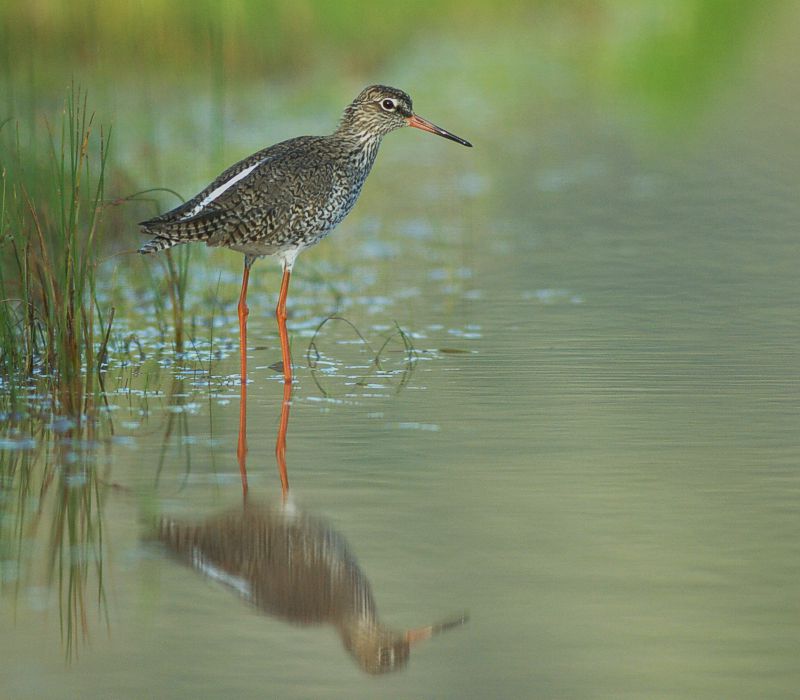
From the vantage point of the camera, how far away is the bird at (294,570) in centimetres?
470

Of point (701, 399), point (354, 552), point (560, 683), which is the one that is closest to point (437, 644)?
point (560, 683)

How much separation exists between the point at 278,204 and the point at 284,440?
212cm

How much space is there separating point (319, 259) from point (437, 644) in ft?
26.0

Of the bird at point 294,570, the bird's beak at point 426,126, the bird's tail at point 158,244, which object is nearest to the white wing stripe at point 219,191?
the bird's tail at point 158,244

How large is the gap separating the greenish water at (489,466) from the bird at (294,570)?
57 mm

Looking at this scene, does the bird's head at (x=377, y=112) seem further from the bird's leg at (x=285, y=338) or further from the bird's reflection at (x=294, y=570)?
the bird's reflection at (x=294, y=570)

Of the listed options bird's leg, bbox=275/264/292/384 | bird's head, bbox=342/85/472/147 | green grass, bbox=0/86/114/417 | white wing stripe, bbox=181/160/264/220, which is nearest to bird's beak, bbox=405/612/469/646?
green grass, bbox=0/86/114/417

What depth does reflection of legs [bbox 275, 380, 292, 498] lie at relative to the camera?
6295 mm

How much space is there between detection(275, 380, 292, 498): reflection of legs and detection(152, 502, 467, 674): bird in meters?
0.32

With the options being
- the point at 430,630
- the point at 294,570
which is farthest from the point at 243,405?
the point at 430,630

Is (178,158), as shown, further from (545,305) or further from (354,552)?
(354,552)

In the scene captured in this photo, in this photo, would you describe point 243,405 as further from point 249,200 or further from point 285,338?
point 249,200

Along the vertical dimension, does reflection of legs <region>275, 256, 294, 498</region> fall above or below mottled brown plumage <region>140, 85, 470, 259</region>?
below

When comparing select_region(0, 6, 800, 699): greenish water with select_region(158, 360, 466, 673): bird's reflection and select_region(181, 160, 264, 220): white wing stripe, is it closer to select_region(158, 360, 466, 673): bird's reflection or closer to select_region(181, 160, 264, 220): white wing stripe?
select_region(158, 360, 466, 673): bird's reflection
